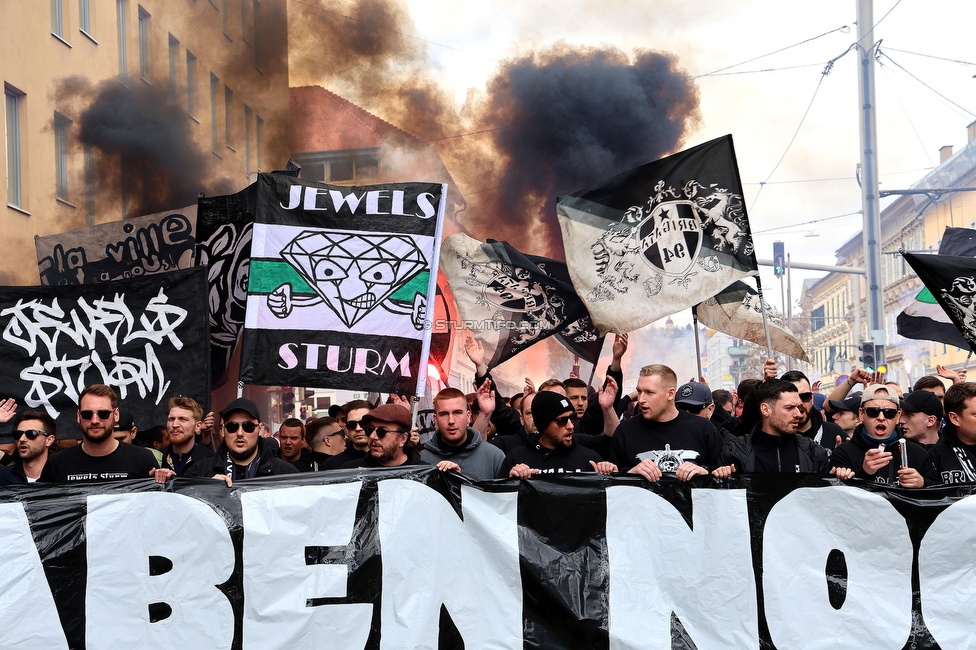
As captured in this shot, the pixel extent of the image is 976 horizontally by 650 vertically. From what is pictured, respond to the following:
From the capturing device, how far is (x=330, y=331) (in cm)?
671

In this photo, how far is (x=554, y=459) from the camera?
16.9 feet

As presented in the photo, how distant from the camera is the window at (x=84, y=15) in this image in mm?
17872

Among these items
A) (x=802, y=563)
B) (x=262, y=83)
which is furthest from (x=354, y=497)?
(x=262, y=83)

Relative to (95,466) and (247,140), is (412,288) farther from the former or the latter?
(247,140)

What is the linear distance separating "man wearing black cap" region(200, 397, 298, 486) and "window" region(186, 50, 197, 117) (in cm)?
1806

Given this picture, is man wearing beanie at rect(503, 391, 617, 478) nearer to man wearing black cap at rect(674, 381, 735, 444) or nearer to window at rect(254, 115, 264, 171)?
man wearing black cap at rect(674, 381, 735, 444)

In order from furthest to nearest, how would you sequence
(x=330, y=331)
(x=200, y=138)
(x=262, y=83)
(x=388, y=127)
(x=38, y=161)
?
(x=388, y=127)
(x=262, y=83)
(x=200, y=138)
(x=38, y=161)
(x=330, y=331)

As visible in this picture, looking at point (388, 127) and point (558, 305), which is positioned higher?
point (388, 127)

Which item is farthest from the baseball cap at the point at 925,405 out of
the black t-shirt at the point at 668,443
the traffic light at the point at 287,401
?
the traffic light at the point at 287,401

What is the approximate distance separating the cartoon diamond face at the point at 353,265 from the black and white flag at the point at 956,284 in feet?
10.3

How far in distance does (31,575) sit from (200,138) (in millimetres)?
19030

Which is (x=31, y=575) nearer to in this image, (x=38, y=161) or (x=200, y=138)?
(x=38, y=161)

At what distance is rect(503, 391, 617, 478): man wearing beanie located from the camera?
5.11m

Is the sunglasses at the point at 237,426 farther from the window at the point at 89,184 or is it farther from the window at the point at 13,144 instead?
the window at the point at 89,184
